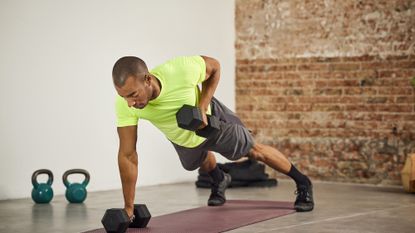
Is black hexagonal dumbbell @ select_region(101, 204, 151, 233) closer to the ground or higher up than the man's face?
closer to the ground

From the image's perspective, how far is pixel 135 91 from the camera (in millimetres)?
4156

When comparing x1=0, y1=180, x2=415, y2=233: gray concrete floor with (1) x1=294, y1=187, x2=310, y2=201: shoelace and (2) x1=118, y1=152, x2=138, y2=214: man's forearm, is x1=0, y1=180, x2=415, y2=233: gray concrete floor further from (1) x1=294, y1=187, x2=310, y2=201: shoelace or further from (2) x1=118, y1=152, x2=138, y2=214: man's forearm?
(2) x1=118, y1=152, x2=138, y2=214: man's forearm

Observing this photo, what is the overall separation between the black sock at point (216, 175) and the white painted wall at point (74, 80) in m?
1.59

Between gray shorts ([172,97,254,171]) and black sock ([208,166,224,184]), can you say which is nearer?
gray shorts ([172,97,254,171])

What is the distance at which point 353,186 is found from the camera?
7637mm

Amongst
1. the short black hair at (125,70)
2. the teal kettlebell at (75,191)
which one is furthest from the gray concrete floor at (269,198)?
the short black hair at (125,70)

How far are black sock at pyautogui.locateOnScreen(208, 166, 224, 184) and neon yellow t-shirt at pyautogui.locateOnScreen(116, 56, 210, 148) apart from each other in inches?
35.2

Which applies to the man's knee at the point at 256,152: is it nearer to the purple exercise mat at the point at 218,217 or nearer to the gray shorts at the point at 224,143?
the gray shorts at the point at 224,143

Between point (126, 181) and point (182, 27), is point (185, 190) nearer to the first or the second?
point (182, 27)

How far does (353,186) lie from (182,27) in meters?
2.31

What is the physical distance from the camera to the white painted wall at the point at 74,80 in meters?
6.27

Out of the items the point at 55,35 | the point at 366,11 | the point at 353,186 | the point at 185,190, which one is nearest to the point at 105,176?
the point at 185,190

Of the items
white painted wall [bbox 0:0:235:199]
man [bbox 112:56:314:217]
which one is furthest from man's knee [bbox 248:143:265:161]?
white painted wall [bbox 0:0:235:199]

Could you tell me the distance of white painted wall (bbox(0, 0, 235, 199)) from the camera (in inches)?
247
